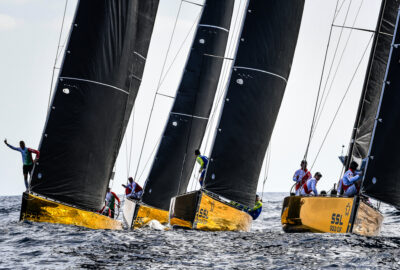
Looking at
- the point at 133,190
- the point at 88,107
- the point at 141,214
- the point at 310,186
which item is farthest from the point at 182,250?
the point at 133,190

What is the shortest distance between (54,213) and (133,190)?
8799 mm

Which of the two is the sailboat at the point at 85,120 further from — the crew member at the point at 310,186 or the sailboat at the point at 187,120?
the sailboat at the point at 187,120

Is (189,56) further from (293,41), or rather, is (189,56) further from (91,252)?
(91,252)

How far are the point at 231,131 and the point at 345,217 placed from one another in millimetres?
4333

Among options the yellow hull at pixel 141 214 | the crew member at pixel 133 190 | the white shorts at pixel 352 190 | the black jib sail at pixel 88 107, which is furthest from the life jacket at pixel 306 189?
the crew member at pixel 133 190

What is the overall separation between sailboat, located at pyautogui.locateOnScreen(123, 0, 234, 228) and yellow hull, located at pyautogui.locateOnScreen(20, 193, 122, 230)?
573cm

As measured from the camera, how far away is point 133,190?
82.8 ft

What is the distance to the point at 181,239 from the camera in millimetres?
16328

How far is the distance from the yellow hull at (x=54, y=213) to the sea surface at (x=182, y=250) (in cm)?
20

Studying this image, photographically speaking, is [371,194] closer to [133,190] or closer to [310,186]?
[310,186]

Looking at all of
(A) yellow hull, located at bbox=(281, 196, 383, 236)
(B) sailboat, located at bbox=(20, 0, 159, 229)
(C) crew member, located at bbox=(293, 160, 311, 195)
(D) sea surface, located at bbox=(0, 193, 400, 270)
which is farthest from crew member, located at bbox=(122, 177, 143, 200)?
(A) yellow hull, located at bbox=(281, 196, 383, 236)

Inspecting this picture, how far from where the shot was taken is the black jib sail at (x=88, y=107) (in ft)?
55.6

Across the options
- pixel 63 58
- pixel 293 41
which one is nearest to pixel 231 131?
pixel 293 41

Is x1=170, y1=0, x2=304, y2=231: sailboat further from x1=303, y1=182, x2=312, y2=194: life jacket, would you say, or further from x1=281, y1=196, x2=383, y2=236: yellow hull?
x1=281, y1=196, x2=383, y2=236: yellow hull
